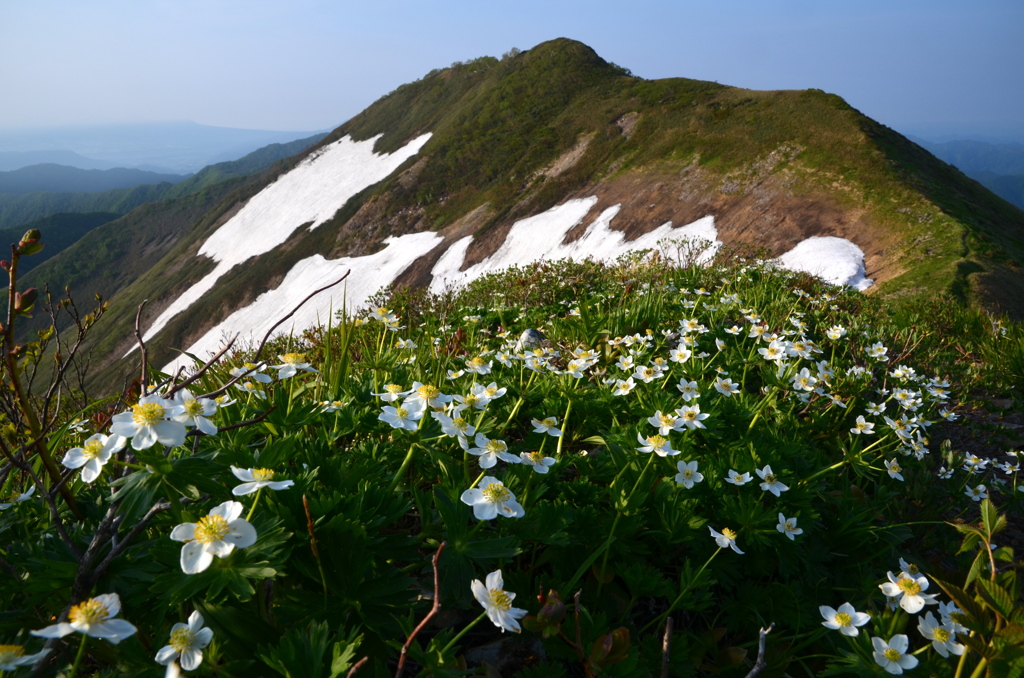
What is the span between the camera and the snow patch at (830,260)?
14.0 metres

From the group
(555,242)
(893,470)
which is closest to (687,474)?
(893,470)

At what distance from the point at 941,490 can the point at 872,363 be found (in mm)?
1628

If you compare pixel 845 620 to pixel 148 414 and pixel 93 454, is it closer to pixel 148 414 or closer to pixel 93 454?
pixel 148 414

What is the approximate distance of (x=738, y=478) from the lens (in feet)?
8.73

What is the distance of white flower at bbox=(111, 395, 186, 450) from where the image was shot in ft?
5.16

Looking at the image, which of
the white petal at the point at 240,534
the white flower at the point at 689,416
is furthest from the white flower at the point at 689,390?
the white petal at the point at 240,534

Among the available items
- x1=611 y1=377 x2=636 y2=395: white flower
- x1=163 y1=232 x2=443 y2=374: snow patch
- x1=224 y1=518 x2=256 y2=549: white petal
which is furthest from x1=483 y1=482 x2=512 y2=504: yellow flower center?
x1=163 y1=232 x2=443 y2=374: snow patch

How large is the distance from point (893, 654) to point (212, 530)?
2.37 meters

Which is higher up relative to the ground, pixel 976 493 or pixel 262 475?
pixel 262 475

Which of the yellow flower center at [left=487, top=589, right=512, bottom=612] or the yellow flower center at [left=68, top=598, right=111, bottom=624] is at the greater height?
the yellow flower center at [left=68, top=598, right=111, bottom=624]

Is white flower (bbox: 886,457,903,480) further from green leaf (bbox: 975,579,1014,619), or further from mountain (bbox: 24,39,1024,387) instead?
mountain (bbox: 24,39,1024,387)

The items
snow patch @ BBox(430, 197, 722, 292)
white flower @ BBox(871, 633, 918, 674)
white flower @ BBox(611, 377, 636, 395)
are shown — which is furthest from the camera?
snow patch @ BBox(430, 197, 722, 292)

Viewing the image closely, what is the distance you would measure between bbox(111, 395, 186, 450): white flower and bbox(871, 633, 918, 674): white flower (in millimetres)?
2522

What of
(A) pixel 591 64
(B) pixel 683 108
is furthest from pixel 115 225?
(B) pixel 683 108
